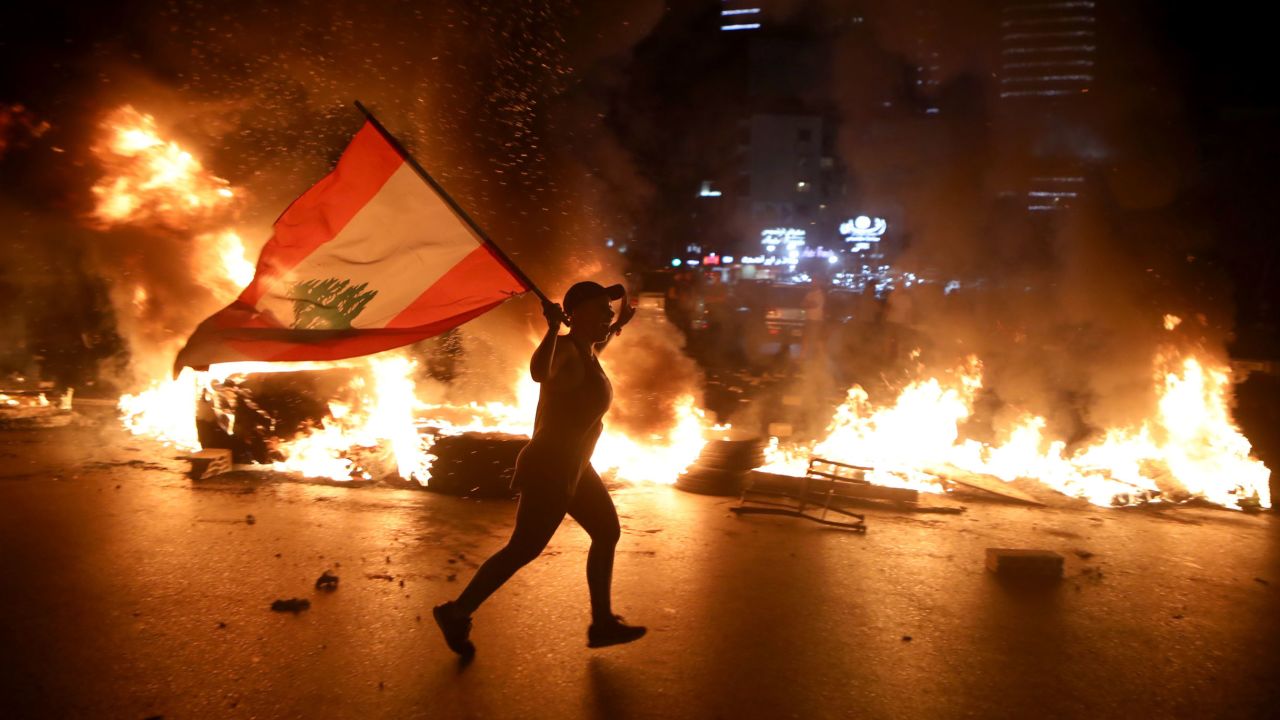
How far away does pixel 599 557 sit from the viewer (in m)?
3.68

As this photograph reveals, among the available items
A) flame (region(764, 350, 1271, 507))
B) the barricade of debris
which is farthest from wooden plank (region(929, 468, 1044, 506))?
the barricade of debris

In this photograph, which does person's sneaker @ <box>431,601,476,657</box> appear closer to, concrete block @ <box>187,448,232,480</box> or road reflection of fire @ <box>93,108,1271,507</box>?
road reflection of fire @ <box>93,108,1271,507</box>

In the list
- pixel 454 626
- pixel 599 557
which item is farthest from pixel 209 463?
pixel 599 557

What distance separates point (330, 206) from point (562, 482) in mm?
1698

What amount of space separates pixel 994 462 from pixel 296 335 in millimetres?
6787

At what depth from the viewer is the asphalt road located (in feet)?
10.7

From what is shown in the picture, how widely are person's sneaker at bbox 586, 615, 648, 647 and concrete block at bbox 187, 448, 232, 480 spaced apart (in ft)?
14.8

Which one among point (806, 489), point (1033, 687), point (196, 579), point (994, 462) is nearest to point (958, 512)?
point (806, 489)

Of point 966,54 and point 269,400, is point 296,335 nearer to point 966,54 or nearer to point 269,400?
point 269,400

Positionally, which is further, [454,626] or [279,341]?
[279,341]

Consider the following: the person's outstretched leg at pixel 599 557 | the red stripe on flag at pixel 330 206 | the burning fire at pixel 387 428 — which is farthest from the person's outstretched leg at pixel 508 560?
the burning fire at pixel 387 428

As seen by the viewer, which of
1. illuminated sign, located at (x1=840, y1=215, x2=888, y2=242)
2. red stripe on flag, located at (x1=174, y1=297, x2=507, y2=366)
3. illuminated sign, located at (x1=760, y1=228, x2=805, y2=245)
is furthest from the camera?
illuminated sign, located at (x1=760, y1=228, x2=805, y2=245)

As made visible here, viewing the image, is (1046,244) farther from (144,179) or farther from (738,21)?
(738,21)

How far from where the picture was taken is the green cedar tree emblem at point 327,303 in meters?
3.74
